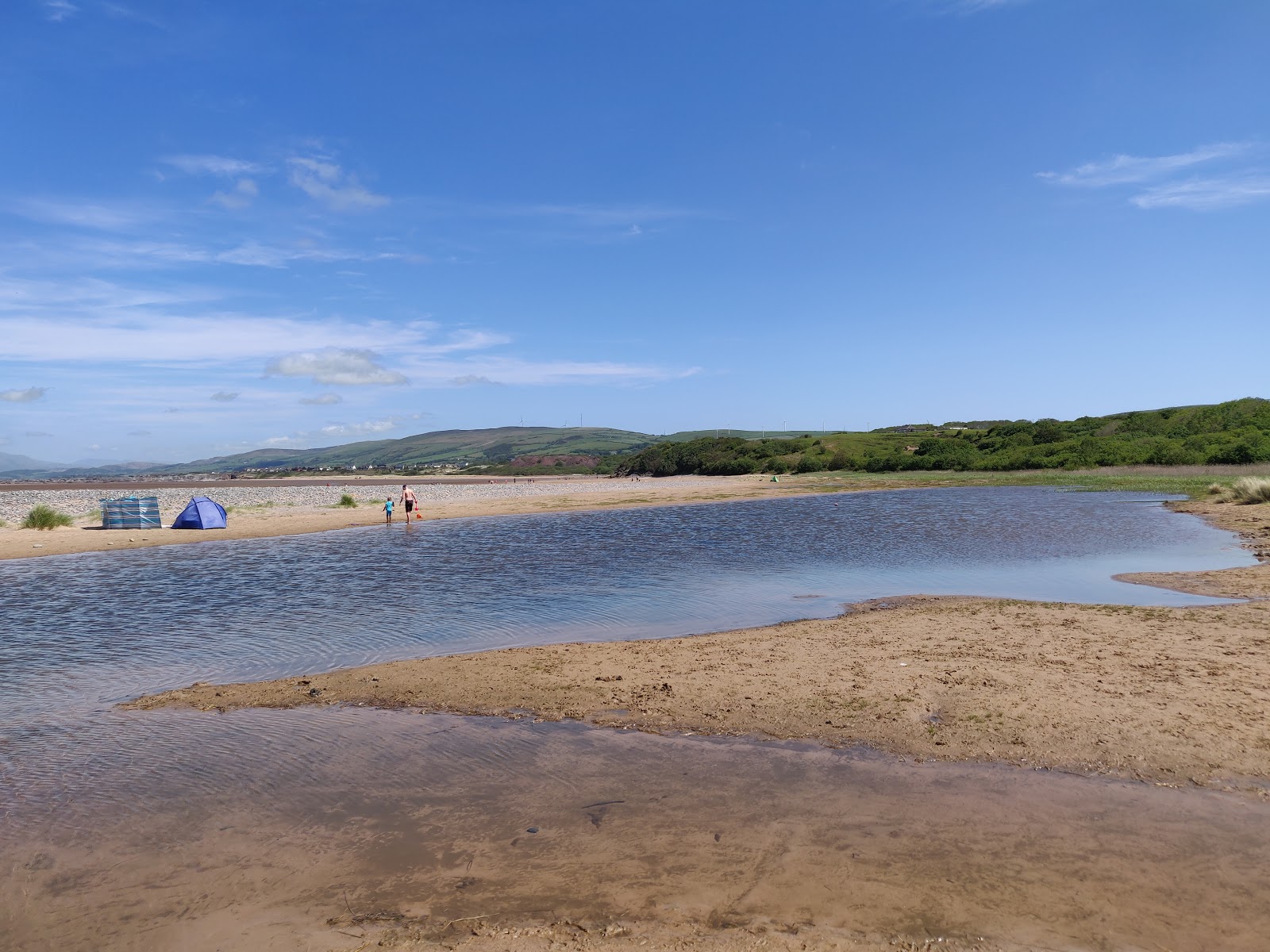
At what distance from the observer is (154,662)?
40.2ft

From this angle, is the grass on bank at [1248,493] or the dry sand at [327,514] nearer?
the dry sand at [327,514]

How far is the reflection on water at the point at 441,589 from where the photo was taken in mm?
11305

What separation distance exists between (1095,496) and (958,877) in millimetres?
50042

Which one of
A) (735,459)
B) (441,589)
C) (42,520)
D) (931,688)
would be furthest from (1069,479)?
(42,520)

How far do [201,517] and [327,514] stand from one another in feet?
26.5

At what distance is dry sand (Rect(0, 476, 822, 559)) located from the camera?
97.2ft

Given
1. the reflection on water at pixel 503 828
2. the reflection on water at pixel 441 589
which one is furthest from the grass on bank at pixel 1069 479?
the reflection on water at pixel 503 828

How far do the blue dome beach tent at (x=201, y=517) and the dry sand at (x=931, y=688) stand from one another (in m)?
27.3

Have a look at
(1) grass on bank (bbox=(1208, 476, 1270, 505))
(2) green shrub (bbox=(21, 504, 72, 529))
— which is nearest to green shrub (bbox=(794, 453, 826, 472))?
(1) grass on bank (bbox=(1208, 476, 1270, 505))

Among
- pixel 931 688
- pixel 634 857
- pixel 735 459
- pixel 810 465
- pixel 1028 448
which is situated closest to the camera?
pixel 634 857

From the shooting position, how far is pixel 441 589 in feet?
61.1

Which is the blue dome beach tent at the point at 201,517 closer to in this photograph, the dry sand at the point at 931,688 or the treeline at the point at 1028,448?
the dry sand at the point at 931,688

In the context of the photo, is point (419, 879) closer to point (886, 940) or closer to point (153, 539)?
point (886, 940)

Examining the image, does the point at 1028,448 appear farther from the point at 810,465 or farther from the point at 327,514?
the point at 327,514
